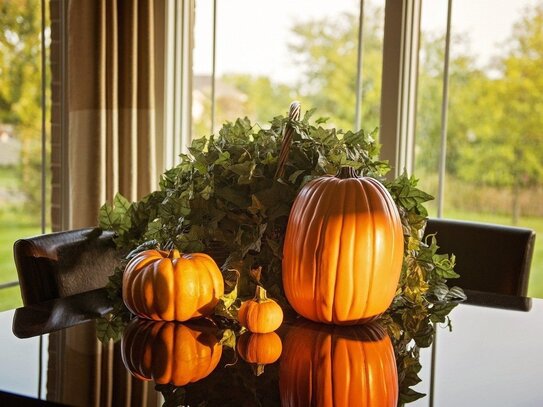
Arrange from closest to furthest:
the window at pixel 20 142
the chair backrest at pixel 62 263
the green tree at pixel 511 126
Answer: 1. the chair backrest at pixel 62 263
2. the green tree at pixel 511 126
3. the window at pixel 20 142

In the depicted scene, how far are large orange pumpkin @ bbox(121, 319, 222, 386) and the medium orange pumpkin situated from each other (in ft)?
0.08

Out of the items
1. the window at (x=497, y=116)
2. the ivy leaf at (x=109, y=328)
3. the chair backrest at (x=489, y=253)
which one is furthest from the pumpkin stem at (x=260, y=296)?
the window at (x=497, y=116)

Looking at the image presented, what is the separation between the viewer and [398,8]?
298cm

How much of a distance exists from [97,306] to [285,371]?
56 centimetres

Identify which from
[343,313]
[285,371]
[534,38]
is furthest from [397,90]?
[285,371]

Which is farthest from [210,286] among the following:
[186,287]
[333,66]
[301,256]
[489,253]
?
[333,66]

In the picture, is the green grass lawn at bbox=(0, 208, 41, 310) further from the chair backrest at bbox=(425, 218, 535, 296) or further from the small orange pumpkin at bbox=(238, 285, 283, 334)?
the small orange pumpkin at bbox=(238, 285, 283, 334)

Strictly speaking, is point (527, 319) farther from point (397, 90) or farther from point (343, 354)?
point (397, 90)

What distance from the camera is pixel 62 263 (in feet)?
5.29

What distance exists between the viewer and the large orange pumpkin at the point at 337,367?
0.89 metres

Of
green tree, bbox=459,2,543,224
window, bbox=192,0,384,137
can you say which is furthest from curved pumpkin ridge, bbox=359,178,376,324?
green tree, bbox=459,2,543,224

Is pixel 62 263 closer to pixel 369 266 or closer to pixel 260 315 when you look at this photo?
pixel 260 315

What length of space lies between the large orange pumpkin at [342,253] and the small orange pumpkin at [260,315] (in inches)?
3.3

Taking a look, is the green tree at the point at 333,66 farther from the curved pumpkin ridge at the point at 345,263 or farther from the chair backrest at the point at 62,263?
the curved pumpkin ridge at the point at 345,263
